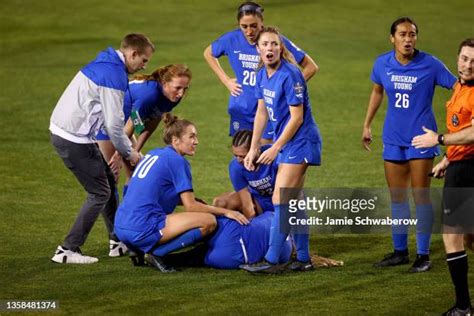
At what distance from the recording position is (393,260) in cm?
935

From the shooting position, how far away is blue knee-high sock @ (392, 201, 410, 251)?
941cm

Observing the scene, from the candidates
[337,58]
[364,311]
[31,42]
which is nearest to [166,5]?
[31,42]

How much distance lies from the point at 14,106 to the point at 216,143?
364 cm

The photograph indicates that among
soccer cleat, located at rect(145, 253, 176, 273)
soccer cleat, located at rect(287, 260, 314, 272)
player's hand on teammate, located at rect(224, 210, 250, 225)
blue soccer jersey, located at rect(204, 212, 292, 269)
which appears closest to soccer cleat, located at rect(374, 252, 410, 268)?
soccer cleat, located at rect(287, 260, 314, 272)

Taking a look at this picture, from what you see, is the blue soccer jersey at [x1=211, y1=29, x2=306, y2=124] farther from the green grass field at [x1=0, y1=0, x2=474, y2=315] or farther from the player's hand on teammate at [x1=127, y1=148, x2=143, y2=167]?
the player's hand on teammate at [x1=127, y1=148, x2=143, y2=167]

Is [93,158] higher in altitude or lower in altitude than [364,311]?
higher

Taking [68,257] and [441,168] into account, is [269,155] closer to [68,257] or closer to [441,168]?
[441,168]

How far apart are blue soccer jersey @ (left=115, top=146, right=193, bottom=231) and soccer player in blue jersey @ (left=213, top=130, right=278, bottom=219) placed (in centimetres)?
58

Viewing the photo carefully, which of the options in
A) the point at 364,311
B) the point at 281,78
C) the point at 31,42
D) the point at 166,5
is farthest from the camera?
the point at 166,5

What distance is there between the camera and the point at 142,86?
10250 mm

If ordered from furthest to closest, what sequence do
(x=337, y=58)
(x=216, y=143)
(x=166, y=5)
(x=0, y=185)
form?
(x=166, y=5) < (x=337, y=58) < (x=216, y=143) < (x=0, y=185)

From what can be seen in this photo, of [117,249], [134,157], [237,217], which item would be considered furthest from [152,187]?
[117,249]

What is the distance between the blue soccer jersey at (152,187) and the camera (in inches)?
358

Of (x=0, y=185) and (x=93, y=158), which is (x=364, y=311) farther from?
(x=0, y=185)
